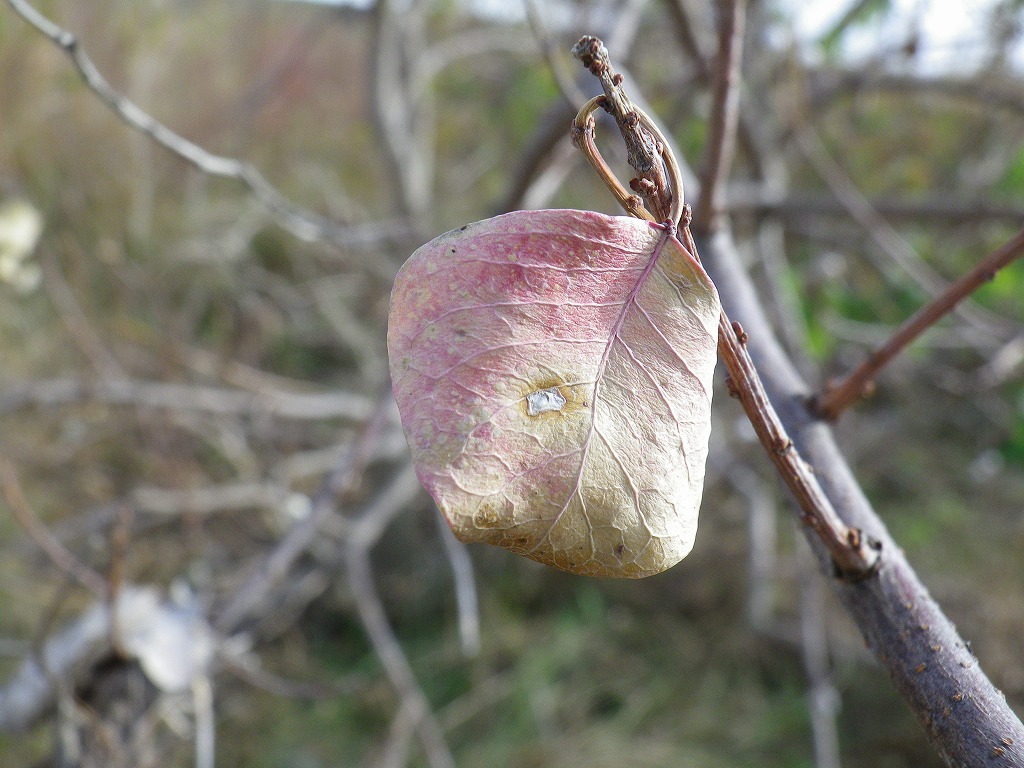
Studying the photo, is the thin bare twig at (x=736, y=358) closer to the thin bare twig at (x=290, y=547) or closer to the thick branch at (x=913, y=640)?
the thick branch at (x=913, y=640)

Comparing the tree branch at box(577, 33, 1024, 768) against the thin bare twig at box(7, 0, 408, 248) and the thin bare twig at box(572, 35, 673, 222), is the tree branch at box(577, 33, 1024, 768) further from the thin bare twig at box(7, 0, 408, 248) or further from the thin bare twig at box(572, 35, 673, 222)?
the thin bare twig at box(7, 0, 408, 248)

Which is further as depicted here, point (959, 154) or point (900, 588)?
point (959, 154)

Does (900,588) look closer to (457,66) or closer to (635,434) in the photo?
(635,434)

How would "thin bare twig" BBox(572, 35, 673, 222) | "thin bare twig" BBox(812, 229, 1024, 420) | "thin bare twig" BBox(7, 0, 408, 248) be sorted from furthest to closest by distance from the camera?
"thin bare twig" BBox(7, 0, 408, 248)
"thin bare twig" BBox(812, 229, 1024, 420)
"thin bare twig" BBox(572, 35, 673, 222)

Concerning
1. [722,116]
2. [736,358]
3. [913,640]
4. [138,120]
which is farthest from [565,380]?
[138,120]

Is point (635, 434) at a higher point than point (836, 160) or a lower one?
lower

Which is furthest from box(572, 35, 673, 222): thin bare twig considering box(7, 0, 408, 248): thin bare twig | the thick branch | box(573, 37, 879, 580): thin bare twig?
box(7, 0, 408, 248): thin bare twig

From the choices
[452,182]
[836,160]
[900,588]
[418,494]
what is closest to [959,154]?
[836,160]
